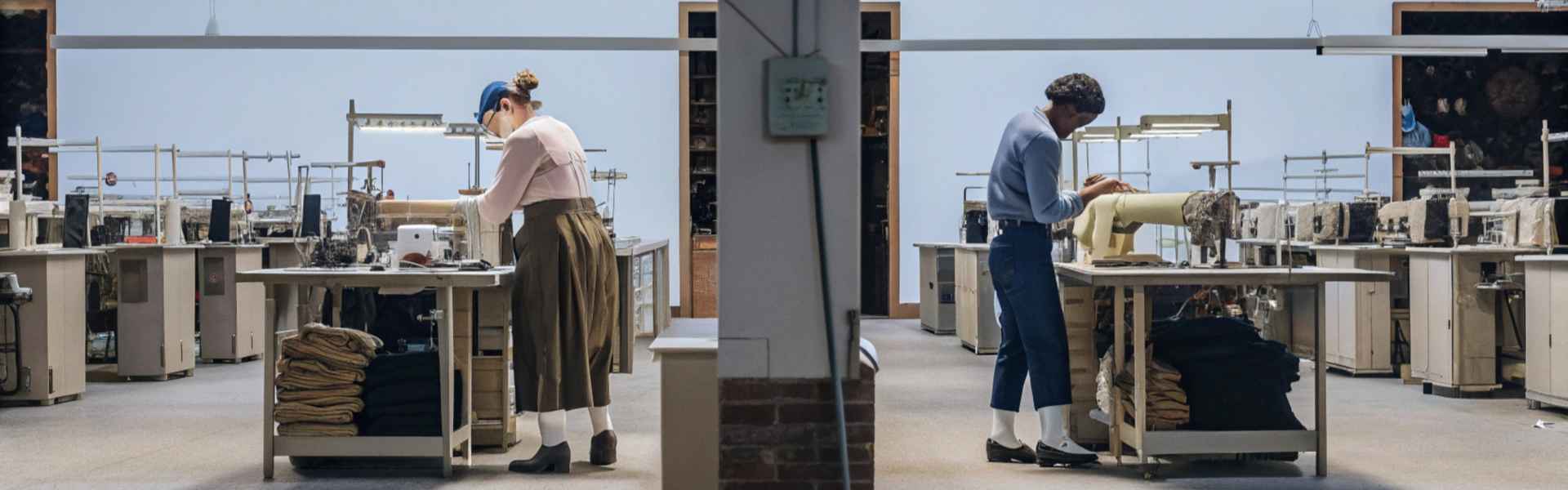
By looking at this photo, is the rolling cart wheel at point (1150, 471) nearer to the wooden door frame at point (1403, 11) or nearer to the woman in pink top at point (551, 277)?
the woman in pink top at point (551, 277)

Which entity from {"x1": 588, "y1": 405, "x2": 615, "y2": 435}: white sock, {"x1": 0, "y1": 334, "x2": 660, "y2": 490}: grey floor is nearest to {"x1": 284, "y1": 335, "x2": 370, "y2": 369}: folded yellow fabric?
{"x1": 0, "y1": 334, "x2": 660, "y2": 490}: grey floor

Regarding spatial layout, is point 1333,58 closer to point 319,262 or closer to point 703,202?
point 703,202

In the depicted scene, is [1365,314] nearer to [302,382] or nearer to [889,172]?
[889,172]

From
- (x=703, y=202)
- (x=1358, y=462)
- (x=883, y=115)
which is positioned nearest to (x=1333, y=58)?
(x=883, y=115)

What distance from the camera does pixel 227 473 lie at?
4.71m

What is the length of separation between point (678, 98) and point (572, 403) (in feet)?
27.0

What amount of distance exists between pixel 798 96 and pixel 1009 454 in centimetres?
253

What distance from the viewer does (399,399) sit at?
182 inches

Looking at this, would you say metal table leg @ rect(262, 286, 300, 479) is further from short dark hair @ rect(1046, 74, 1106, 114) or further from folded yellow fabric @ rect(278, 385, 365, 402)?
short dark hair @ rect(1046, 74, 1106, 114)

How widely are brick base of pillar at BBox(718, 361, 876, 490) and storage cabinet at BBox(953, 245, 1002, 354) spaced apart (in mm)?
5819

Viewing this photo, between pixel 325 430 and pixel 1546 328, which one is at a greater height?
pixel 1546 328

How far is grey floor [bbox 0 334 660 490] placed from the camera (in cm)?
456

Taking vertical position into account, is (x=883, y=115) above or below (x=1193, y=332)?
above

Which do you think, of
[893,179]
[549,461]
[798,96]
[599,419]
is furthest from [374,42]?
[893,179]
